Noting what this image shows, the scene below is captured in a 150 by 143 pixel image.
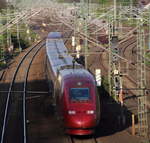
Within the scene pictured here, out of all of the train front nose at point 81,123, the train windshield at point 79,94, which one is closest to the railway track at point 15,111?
the train front nose at point 81,123

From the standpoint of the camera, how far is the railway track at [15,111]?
1838cm

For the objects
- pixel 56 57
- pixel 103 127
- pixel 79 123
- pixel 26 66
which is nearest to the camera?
pixel 79 123

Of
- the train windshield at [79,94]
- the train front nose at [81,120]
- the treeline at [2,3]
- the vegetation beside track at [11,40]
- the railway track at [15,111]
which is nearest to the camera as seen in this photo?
the train front nose at [81,120]

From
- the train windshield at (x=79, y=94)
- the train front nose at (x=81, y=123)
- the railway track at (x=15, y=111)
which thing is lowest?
the railway track at (x=15, y=111)

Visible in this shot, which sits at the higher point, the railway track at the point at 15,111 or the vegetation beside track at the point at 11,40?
the vegetation beside track at the point at 11,40

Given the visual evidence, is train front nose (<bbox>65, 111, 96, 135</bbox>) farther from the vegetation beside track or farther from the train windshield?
the vegetation beside track

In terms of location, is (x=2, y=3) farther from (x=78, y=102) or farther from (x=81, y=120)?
(x=81, y=120)

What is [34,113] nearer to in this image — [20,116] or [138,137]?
[20,116]

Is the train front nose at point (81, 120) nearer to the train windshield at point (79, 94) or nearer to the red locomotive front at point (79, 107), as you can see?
the red locomotive front at point (79, 107)

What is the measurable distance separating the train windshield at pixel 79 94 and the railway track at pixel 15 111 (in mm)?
2596

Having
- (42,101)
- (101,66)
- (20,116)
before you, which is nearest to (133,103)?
(42,101)

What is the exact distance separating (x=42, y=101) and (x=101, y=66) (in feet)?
51.7

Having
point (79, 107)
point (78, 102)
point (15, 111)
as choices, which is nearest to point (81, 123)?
point (79, 107)

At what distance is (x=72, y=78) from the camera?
707 inches
